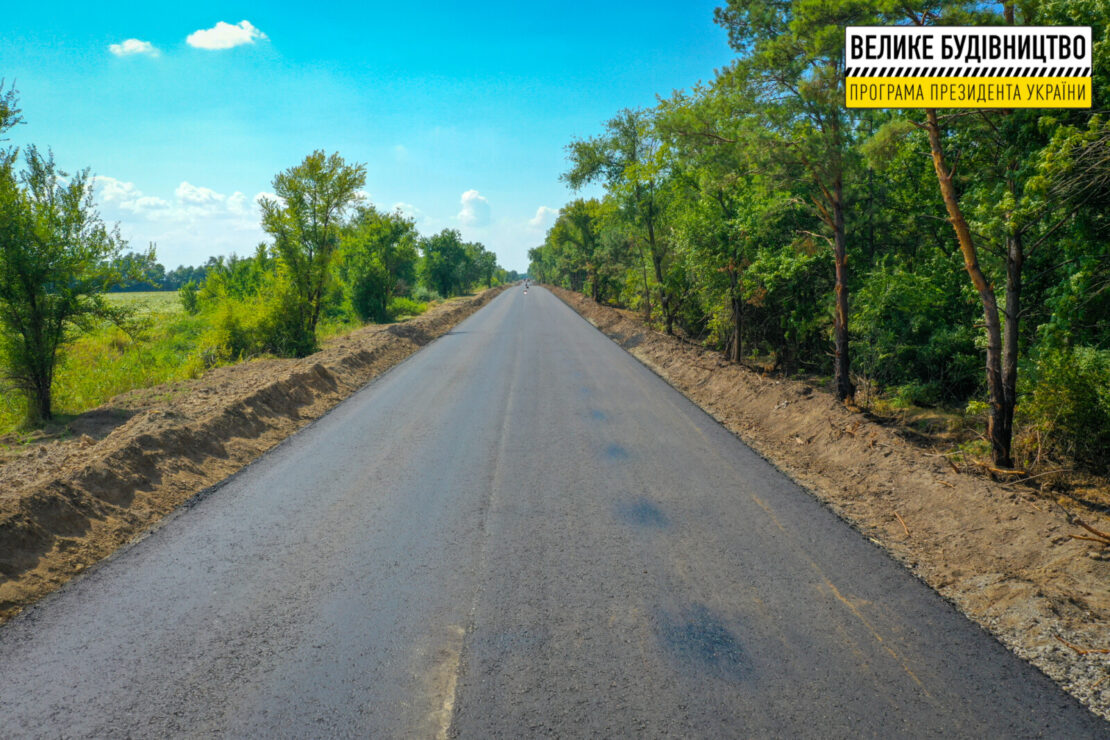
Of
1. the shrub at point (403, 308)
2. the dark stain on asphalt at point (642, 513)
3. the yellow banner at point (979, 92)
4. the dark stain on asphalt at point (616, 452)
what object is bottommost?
the dark stain on asphalt at point (642, 513)

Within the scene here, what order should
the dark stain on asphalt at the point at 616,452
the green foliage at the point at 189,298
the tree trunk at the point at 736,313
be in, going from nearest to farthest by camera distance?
the dark stain on asphalt at the point at 616,452 < the tree trunk at the point at 736,313 < the green foliage at the point at 189,298

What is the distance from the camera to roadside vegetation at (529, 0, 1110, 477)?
6.52m

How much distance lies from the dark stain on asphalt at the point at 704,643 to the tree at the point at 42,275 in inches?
483

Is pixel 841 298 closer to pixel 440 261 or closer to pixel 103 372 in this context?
pixel 103 372

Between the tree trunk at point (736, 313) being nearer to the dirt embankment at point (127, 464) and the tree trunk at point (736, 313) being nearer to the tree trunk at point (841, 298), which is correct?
the tree trunk at point (841, 298)

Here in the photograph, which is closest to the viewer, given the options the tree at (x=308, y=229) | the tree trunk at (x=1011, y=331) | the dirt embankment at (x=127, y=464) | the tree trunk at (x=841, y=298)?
the dirt embankment at (x=127, y=464)

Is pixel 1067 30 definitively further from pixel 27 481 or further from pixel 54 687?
pixel 27 481

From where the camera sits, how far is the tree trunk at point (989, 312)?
7.03 metres

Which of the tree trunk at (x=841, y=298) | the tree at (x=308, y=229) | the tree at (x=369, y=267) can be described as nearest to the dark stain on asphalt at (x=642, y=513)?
the tree trunk at (x=841, y=298)

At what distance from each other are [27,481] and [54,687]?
14.1 ft

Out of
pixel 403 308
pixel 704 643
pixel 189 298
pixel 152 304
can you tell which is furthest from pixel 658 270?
pixel 152 304

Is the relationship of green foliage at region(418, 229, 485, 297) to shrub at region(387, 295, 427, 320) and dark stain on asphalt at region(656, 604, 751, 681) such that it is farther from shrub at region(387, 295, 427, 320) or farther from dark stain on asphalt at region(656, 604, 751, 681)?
dark stain on asphalt at region(656, 604, 751, 681)

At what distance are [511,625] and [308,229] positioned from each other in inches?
887

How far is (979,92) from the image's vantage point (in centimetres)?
691
